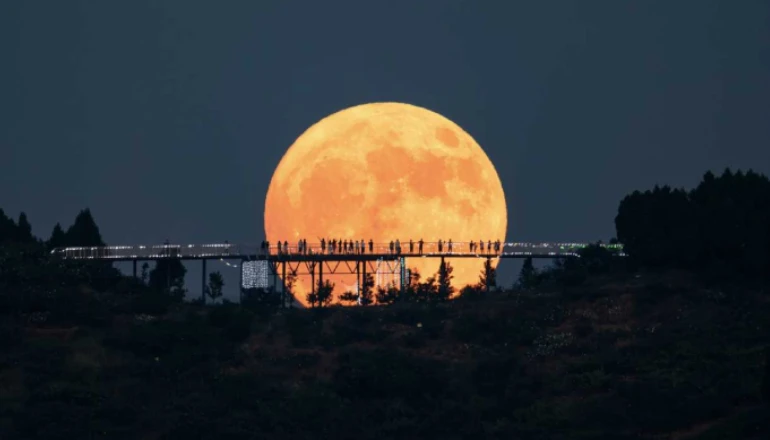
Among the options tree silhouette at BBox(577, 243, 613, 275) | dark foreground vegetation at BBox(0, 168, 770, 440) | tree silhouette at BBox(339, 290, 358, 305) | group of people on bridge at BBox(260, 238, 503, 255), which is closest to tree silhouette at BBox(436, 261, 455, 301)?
dark foreground vegetation at BBox(0, 168, 770, 440)

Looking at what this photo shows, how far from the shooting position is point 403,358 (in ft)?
337

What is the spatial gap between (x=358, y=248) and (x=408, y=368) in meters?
26.0

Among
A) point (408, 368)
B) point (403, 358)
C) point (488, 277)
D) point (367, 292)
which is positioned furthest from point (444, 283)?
point (408, 368)

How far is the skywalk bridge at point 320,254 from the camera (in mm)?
125625

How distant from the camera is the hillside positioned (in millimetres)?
91125

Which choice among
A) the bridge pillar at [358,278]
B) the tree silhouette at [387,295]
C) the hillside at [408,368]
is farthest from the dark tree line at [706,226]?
A: the bridge pillar at [358,278]

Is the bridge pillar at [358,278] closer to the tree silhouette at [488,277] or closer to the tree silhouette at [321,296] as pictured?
the tree silhouette at [321,296]

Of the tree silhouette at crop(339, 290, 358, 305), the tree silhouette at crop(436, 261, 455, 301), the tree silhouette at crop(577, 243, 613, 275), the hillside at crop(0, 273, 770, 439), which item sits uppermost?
the tree silhouette at crop(577, 243, 613, 275)

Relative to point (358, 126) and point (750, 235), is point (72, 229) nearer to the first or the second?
point (358, 126)

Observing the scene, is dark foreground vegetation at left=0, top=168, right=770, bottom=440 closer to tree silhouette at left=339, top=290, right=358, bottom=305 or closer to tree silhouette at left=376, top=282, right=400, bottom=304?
tree silhouette at left=376, top=282, right=400, bottom=304

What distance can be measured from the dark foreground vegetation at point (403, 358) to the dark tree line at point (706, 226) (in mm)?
322

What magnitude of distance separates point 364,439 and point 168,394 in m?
13.0

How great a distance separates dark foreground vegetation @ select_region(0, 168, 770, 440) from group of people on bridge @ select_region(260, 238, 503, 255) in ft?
12.5

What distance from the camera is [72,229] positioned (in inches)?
5320
